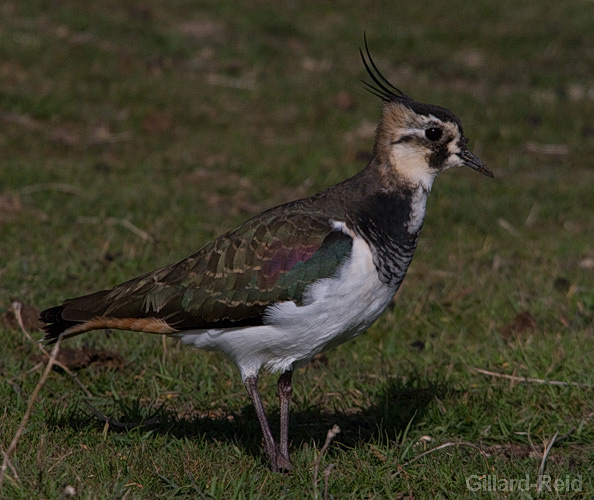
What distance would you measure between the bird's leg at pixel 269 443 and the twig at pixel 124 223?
3.36 meters

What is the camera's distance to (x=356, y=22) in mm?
15008

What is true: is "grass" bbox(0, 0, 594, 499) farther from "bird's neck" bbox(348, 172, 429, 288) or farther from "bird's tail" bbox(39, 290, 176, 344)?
"bird's neck" bbox(348, 172, 429, 288)

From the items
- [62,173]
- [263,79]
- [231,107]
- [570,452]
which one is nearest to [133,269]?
[62,173]

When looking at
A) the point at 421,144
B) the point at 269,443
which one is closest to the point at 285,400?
the point at 269,443

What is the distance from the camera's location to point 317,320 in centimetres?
481

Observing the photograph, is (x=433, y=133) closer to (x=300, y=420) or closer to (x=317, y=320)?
(x=317, y=320)

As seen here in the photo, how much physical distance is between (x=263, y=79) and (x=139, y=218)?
482 centimetres

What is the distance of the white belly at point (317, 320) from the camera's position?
4785mm

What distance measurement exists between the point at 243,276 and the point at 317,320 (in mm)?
508

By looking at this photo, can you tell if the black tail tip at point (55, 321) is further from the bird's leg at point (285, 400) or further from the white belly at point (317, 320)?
the bird's leg at point (285, 400)

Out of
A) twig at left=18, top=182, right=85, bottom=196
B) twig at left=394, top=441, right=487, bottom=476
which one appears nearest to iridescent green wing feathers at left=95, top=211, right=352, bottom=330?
twig at left=394, top=441, right=487, bottom=476

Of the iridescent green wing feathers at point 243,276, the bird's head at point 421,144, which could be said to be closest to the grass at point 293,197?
the iridescent green wing feathers at point 243,276

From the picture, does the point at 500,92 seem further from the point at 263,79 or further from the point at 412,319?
the point at 412,319

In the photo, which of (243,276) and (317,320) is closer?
(317,320)
